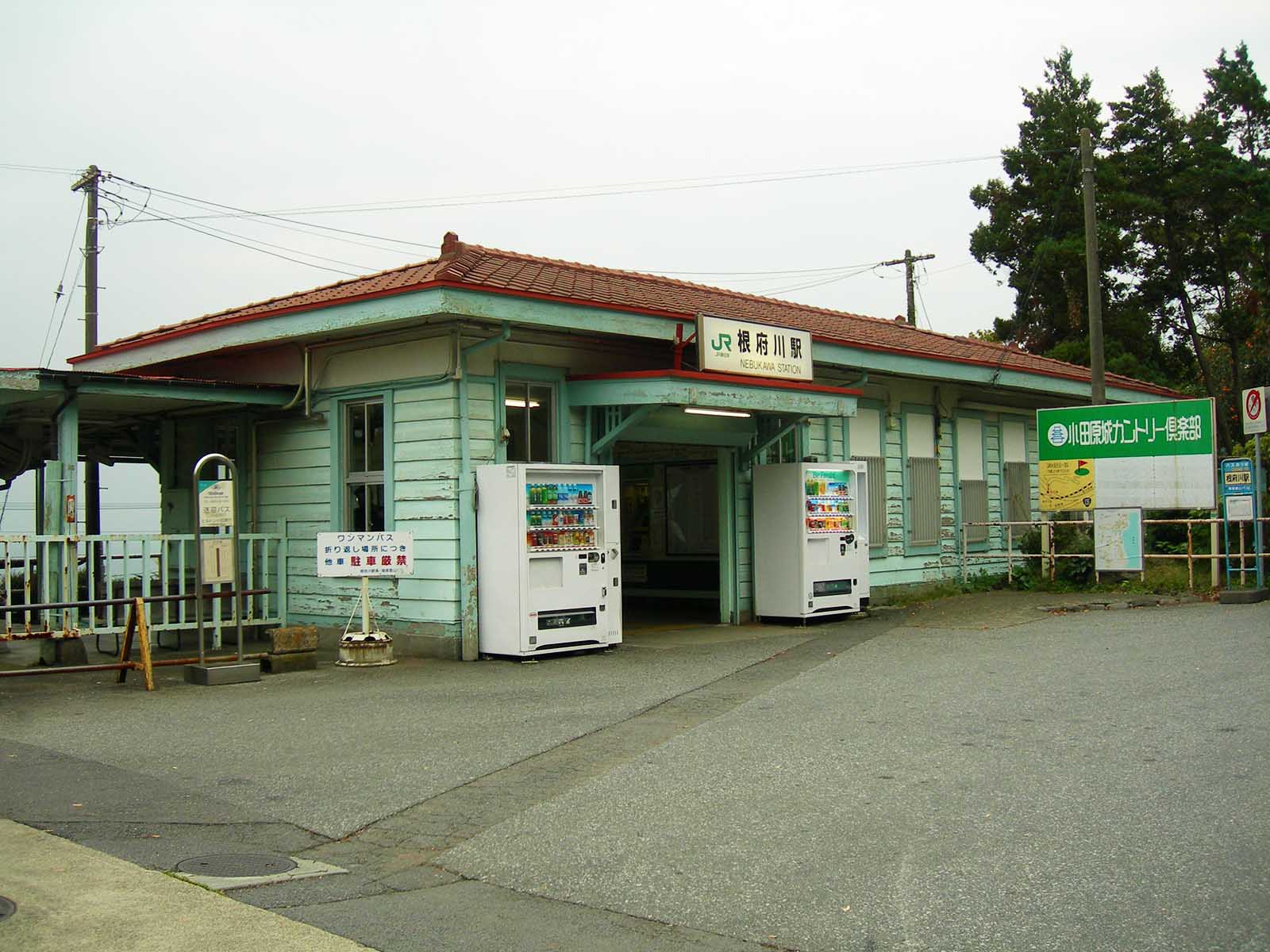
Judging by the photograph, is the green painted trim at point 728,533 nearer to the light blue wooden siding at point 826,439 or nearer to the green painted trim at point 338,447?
the light blue wooden siding at point 826,439

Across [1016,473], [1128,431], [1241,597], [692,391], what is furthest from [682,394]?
[1016,473]

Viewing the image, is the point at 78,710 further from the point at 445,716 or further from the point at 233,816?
the point at 233,816

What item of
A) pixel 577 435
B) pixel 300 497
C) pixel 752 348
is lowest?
pixel 300 497

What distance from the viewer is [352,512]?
14453 millimetres

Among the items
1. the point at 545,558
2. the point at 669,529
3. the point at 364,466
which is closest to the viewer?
the point at 545,558

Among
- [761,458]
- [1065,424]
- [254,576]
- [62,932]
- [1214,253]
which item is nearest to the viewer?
[62,932]

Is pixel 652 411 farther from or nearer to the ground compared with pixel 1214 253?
nearer to the ground

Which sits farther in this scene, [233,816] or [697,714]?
[697,714]

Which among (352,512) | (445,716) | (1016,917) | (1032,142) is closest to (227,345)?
(352,512)

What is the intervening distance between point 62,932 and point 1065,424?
1780 centimetres

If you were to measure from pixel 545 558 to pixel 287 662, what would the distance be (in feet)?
9.52

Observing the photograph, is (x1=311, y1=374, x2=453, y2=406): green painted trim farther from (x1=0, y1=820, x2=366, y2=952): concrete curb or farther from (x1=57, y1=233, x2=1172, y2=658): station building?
(x1=0, y1=820, x2=366, y2=952): concrete curb

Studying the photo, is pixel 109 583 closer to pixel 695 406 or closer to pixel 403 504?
pixel 403 504

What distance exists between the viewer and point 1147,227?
4122cm
